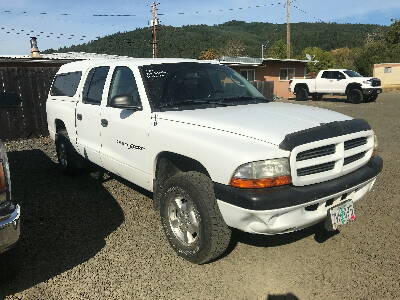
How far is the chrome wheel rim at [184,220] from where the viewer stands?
3.27 metres

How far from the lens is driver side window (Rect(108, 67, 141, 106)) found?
12.8 ft

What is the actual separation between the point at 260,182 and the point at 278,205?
0.22 meters

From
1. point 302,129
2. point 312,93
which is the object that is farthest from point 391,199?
point 312,93

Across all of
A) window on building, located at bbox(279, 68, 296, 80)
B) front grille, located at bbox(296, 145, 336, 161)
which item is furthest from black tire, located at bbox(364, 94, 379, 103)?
front grille, located at bbox(296, 145, 336, 161)

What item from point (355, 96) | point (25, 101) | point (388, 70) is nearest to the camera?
point (25, 101)

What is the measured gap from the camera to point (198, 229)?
3193 millimetres

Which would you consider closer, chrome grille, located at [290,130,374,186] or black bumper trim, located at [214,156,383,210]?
black bumper trim, located at [214,156,383,210]

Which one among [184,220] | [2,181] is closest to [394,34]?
[184,220]

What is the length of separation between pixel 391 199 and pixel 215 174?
3.17 m

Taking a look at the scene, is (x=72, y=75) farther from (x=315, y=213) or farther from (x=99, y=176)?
(x=315, y=213)

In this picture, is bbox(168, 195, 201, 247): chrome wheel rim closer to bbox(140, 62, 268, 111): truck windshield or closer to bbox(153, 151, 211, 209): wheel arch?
bbox(153, 151, 211, 209): wheel arch

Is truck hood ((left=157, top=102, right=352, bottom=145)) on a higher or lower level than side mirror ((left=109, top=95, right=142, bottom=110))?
lower

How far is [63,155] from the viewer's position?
6.28m

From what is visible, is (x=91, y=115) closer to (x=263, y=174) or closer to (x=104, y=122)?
(x=104, y=122)
